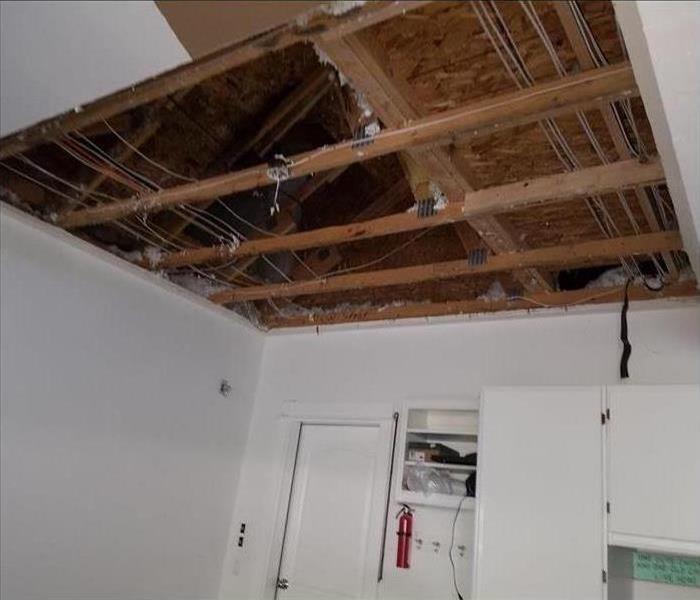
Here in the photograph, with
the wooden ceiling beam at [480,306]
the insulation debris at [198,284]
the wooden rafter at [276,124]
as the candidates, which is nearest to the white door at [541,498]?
the wooden ceiling beam at [480,306]

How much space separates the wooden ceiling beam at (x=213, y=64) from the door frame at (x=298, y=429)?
7.95 feet

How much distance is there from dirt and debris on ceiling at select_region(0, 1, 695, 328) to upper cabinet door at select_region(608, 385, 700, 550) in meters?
0.63

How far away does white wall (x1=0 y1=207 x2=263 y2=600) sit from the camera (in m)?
2.77

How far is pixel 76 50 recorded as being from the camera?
4.93 ft

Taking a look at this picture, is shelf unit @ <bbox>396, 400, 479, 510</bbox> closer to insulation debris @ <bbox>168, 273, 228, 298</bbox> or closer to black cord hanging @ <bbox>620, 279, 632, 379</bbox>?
black cord hanging @ <bbox>620, 279, 632, 379</bbox>

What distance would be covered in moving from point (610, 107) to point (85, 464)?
305cm

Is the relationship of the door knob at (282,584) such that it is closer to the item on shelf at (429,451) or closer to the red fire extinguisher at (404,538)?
the red fire extinguisher at (404,538)

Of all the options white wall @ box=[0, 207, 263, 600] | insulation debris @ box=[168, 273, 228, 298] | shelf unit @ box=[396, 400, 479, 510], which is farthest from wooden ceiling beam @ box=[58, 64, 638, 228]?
shelf unit @ box=[396, 400, 479, 510]

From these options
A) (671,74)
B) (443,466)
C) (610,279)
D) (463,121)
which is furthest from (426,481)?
(671,74)

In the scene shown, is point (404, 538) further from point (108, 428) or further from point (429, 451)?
point (108, 428)

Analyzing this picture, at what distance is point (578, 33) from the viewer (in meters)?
1.50

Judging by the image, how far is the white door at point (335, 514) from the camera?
Answer: 3.41 meters

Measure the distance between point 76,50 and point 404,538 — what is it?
2.91 meters

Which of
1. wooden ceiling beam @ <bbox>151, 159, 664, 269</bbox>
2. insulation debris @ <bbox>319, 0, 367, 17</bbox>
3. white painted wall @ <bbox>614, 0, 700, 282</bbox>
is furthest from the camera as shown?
wooden ceiling beam @ <bbox>151, 159, 664, 269</bbox>
